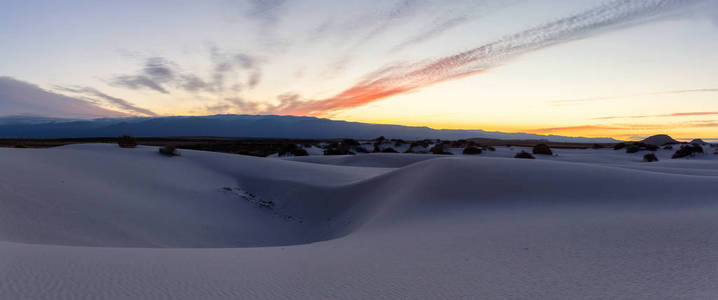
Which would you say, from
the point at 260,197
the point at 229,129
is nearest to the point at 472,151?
the point at 260,197

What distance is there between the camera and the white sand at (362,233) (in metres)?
2.06

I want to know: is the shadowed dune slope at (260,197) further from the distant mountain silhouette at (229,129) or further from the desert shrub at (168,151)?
the distant mountain silhouette at (229,129)

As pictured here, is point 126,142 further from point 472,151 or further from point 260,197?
point 472,151

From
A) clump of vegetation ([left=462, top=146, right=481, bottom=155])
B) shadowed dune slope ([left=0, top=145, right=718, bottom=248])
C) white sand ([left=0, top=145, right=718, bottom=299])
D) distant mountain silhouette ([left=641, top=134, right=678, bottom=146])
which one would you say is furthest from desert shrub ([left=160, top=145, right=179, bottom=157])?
distant mountain silhouette ([left=641, top=134, right=678, bottom=146])

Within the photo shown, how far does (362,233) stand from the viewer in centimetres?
485

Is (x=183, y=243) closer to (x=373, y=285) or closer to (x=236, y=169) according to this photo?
(x=373, y=285)

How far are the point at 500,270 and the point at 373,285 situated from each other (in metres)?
0.99

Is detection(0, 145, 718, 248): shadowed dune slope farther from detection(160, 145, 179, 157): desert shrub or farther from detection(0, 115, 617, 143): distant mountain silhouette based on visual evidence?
detection(0, 115, 617, 143): distant mountain silhouette

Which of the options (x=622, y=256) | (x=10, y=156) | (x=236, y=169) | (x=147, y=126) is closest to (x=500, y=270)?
(x=622, y=256)

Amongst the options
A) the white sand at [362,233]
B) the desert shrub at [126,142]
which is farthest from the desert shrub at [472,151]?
the desert shrub at [126,142]

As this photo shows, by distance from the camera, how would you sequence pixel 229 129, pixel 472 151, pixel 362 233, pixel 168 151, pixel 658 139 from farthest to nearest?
pixel 229 129, pixel 658 139, pixel 472 151, pixel 168 151, pixel 362 233

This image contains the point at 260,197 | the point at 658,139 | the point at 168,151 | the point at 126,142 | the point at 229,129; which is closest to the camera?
the point at 260,197

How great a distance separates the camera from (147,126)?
539 feet

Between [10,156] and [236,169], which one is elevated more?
[10,156]
